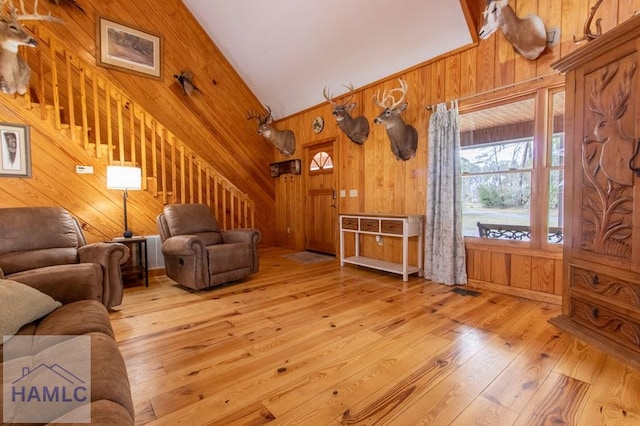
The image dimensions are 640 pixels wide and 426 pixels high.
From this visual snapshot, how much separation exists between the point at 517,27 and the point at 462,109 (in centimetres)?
87

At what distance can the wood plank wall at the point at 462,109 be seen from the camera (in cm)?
273

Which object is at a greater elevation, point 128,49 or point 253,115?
point 128,49

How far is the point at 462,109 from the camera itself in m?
3.41

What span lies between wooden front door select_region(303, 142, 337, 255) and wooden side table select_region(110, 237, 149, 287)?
283cm

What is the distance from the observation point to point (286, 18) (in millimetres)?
4441

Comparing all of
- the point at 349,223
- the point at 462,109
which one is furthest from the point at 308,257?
the point at 462,109

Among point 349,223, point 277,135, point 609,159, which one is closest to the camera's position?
point 609,159

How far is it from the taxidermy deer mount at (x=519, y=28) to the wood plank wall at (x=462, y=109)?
0.11 meters

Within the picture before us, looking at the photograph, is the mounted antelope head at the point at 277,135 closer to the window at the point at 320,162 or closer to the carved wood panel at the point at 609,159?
the window at the point at 320,162

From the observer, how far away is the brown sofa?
78 centimetres

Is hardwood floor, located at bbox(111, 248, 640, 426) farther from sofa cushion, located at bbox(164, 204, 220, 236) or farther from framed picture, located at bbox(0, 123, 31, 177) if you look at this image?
framed picture, located at bbox(0, 123, 31, 177)

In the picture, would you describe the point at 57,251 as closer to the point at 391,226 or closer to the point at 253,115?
the point at 391,226

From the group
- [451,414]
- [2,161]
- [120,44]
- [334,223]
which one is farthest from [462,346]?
[120,44]

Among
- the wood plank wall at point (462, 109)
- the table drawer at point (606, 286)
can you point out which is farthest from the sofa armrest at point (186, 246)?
the table drawer at point (606, 286)
